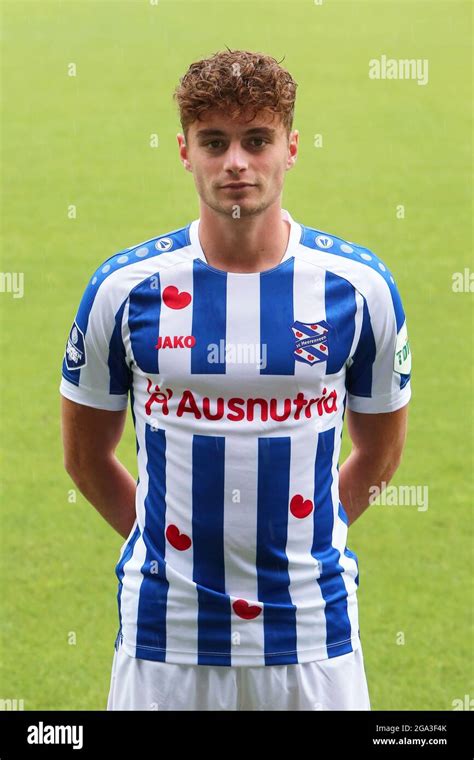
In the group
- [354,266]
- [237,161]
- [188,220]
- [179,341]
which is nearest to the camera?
[237,161]

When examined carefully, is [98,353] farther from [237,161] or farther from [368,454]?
[368,454]

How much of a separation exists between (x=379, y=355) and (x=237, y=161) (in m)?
0.59

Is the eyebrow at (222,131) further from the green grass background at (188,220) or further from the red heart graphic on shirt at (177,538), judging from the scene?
the green grass background at (188,220)

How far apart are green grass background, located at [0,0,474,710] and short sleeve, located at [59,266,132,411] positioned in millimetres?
1684

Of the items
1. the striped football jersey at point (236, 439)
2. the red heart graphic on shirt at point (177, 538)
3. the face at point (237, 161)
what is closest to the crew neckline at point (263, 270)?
the striped football jersey at point (236, 439)

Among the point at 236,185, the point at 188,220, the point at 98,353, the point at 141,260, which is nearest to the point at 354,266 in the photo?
the point at 236,185

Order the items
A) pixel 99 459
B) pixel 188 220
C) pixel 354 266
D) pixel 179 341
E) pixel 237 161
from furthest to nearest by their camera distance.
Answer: pixel 188 220, pixel 99 459, pixel 354 266, pixel 179 341, pixel 237 161

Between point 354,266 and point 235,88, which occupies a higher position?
point 235,88

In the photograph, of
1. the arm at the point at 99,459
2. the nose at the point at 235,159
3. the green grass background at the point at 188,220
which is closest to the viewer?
the nose at the point at 235,159

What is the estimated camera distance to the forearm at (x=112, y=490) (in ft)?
10.6

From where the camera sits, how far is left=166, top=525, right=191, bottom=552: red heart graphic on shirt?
2779mm

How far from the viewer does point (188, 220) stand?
11.6 metres

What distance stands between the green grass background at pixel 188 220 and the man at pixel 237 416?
1.61 metres
